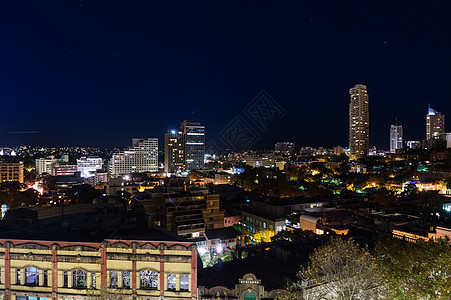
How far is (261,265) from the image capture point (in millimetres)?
17484

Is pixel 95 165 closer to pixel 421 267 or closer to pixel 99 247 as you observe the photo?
pixel 99 247

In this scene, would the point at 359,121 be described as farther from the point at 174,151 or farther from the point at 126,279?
the point at 126,279

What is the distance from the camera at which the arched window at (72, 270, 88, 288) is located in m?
14.5

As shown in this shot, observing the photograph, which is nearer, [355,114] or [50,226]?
[50,226]

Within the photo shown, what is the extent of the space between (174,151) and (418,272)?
118686 mm

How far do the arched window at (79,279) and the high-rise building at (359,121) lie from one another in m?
183

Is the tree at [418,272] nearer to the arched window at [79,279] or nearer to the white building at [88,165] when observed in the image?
the arched window at [79,279]

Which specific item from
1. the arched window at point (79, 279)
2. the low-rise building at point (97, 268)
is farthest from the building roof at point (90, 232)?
the arched window at point (79, 279)

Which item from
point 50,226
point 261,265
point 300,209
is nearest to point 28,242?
point 50,226

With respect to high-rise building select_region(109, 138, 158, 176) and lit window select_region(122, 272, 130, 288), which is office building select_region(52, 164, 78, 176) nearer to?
high-rise building select_region(109, 138, 158, 176)

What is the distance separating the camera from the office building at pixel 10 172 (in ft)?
255

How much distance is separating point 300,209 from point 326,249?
2777 cm

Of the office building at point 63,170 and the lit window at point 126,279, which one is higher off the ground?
the lit window at point 126,279

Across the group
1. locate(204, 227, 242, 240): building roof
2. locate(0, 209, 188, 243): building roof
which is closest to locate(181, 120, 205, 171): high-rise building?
locate(204, 227, 242, 240): building roof
